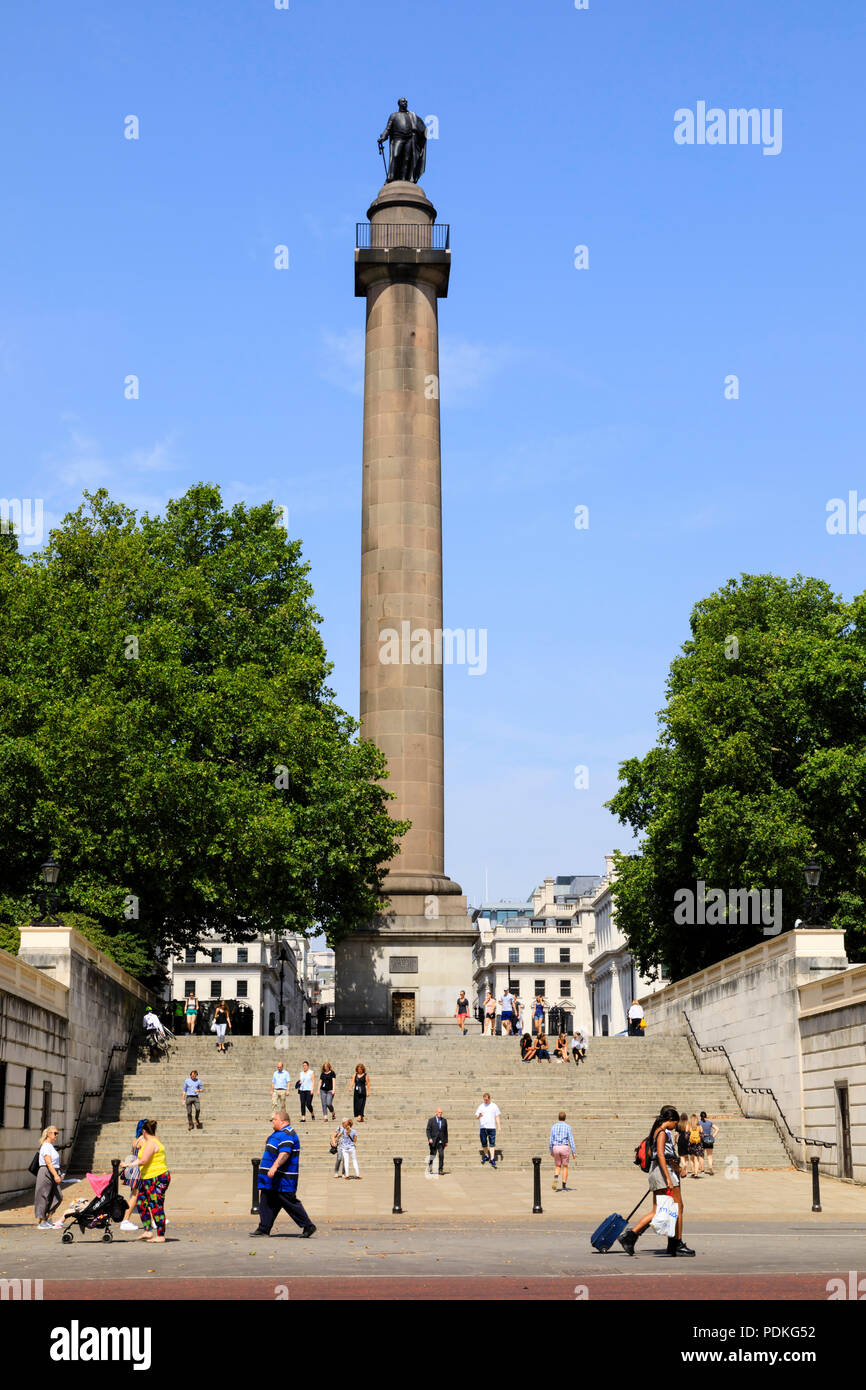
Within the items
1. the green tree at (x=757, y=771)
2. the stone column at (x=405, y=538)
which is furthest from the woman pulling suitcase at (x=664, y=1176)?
the stone column at (x=405, y=538)

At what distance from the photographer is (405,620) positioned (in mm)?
51062

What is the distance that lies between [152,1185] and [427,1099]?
57.5ft

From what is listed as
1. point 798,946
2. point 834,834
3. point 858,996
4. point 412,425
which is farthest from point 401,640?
point 858,996

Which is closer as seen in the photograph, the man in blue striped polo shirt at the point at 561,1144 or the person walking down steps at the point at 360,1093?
the man in blue striped polo shirt at the point at 561,1144

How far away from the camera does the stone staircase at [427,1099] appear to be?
31.6m

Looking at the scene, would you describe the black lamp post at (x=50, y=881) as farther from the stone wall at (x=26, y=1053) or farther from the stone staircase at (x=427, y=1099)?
the stone staircase at (x=427, y=1099)

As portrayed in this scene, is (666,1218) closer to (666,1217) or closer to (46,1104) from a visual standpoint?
(666,1217)

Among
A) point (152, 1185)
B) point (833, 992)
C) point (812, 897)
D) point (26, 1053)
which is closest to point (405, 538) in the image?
point (812, 897)

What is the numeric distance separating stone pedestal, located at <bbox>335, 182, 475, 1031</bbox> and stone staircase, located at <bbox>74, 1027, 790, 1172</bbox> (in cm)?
618

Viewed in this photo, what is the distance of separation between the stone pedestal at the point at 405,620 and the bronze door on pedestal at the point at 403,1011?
0.15 ft

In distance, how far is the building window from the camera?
29031 mm
